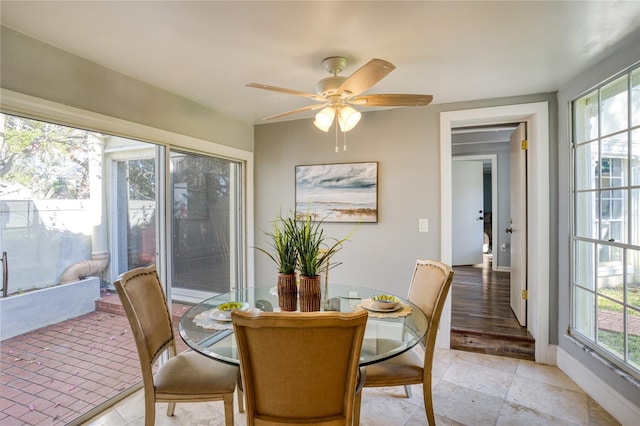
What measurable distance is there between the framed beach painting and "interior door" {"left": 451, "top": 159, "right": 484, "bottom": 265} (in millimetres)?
3665

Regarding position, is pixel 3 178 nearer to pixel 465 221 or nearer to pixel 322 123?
pixel 322 123

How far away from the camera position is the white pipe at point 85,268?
6.99 feet

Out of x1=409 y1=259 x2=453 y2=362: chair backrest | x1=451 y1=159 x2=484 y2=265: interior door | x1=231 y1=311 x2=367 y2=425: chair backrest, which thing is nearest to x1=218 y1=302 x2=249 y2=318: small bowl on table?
x1=231 y1=311 x2=367 y2=425: chair backrest

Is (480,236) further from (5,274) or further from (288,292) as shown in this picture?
(5,274)

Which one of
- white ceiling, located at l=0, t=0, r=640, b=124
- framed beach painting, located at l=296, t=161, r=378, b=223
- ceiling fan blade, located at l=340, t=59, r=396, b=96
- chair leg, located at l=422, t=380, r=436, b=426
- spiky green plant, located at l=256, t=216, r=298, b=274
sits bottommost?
chair leg, located at l=422, t=380, r=436, b=426

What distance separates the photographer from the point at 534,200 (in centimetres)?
280

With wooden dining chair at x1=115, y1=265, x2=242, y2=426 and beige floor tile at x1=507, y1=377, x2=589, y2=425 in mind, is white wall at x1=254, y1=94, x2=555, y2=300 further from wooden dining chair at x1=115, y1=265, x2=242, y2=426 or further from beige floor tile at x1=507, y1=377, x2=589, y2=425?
wooden dining chair at x1=115, y1=265, x2=242, y2=426

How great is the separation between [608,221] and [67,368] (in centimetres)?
375

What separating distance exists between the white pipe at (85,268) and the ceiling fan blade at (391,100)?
205 cm

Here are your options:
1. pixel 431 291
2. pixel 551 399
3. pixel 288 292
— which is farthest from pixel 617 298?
pixel 288 292

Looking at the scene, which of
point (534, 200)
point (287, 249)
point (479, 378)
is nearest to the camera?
point (287, 249)

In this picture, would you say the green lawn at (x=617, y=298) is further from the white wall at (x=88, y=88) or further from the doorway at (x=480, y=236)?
the white wall at (x=88, y=88)

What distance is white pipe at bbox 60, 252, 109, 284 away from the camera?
6.99 ft

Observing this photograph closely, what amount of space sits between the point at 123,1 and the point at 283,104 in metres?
1.64
